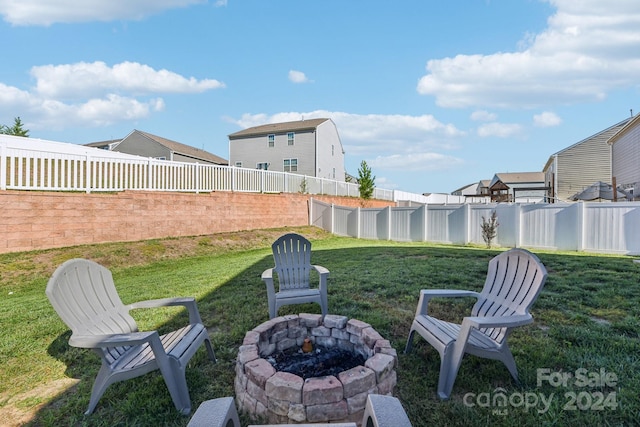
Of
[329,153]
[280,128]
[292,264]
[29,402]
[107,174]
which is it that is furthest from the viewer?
[329,153]

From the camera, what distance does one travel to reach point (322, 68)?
43.6ft

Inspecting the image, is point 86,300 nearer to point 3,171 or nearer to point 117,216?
point 3,171

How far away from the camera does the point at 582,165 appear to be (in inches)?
757

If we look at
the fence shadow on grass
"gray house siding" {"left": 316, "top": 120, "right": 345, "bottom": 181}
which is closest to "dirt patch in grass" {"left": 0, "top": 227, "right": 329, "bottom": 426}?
the fence shadow on grass

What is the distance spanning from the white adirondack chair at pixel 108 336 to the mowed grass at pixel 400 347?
25 cm

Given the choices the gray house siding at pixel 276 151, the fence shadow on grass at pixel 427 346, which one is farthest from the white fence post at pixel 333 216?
the gray house siding at pixel 276 151

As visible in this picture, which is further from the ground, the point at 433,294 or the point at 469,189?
the point at 469,189

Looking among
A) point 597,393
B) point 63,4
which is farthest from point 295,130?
point 597,393

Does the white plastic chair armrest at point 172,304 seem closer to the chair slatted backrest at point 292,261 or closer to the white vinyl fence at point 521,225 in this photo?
the chair slatted backrest at point 292,261

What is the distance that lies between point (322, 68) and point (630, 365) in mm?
13396

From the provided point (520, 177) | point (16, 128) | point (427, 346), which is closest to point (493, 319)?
point (427, 346)

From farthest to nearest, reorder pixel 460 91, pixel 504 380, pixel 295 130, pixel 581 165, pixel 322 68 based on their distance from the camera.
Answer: pixel 295 130
pixel 581 165
pixel 460 91
pixel 322 68
pixel 504 380

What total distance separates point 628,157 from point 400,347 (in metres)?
18.5

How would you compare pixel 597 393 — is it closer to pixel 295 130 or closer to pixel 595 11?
pixel 595 11
